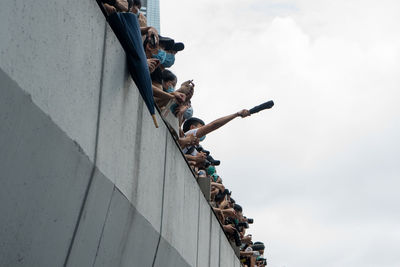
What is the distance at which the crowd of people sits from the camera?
922 cm

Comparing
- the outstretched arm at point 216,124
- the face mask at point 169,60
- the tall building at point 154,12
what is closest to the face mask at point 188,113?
the outstretched arm at point 216,124

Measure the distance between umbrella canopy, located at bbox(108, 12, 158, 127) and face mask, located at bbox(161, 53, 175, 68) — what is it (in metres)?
1.63

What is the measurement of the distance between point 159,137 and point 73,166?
3.57 metres

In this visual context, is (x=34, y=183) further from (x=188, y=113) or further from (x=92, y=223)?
(x=188, y=113)

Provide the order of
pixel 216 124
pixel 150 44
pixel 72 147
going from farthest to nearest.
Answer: pixel 216 124, pixel 150 44, pixel 72 147

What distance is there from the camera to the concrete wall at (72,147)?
18.8ft

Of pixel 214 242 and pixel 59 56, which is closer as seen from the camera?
pixel 59 56

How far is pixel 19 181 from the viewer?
5836mm

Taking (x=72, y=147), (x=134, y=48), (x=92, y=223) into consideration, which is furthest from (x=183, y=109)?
(x=72, y=147)

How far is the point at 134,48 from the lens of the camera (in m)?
8.41

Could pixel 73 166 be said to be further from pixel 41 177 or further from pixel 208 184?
pixel 208 184

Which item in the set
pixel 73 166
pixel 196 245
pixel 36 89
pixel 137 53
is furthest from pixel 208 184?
pixel 36 89

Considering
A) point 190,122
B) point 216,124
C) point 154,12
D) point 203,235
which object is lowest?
point 203,235

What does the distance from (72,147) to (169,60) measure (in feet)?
12.9
